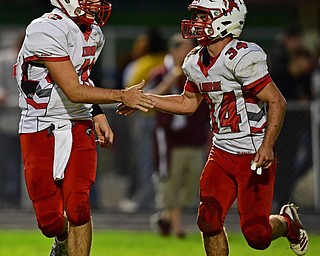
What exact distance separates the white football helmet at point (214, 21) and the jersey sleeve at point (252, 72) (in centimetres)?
29

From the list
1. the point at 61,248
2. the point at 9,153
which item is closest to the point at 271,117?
the point at 61,248

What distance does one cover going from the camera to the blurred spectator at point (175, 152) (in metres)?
12.3

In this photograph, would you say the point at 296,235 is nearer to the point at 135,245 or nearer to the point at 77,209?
the point at 77,209

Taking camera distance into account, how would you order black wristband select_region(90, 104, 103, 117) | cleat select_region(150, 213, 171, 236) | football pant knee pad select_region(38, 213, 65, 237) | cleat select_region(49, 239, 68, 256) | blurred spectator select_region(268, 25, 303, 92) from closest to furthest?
1. football pant knee pad select_region(38, 213, 65, 237)
2. cleat select_region(49, 239, 68, 256)
3. black wristband select_region(90, 104, 103, 117)
4. cleat select_region(150, 213, 171, 236)
5. blurred spectator select_region(268, 25, 303, 92)

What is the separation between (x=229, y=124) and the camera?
311 inches

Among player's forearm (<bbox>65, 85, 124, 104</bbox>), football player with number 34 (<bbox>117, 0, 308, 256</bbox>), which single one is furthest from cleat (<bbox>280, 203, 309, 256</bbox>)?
player's forearm (<bbox>65, 85, 124, 104</bbox>)

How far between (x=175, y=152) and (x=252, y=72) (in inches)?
196

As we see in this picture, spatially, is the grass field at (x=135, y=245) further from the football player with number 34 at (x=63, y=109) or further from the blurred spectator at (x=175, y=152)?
the football player with number 34 at (x=63, y=109)

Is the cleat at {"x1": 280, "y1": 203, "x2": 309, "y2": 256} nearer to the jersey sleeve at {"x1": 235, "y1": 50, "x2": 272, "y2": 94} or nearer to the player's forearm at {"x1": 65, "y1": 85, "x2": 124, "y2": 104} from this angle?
the jersey sleeve at {"x1": 235, "y1": 50, "x2": 272, "y2": 94}

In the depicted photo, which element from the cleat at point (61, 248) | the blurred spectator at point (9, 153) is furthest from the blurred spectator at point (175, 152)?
the cleat at point (61, 248)

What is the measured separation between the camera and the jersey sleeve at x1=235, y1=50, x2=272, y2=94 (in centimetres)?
764

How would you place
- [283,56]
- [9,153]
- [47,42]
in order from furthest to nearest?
1. [283,56]
2. [9,153]
3. [47,42]

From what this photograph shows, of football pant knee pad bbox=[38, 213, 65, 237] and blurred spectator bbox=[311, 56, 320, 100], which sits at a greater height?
football pant knee pad bbox=[38, 213, 65, 237]

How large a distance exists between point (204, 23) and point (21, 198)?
6590 millimetres
